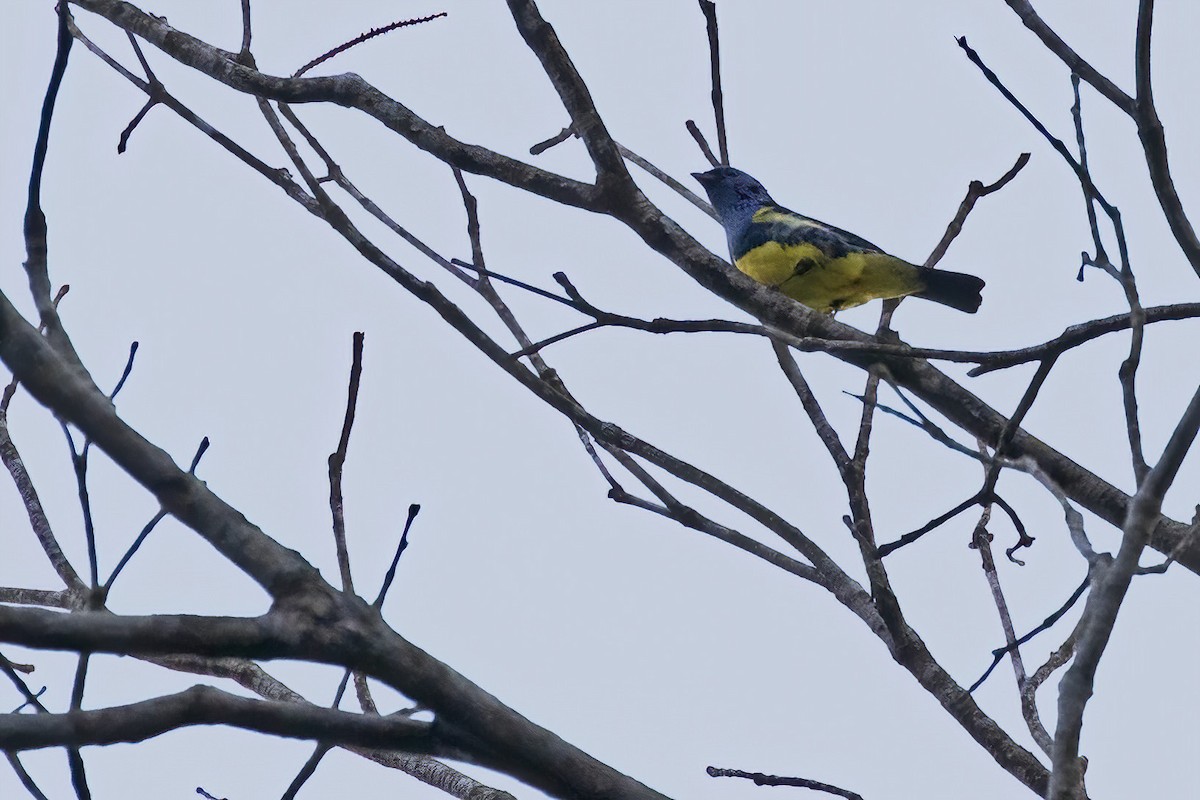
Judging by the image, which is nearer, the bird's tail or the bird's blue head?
the bird's tail

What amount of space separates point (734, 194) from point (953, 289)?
1.58 metres

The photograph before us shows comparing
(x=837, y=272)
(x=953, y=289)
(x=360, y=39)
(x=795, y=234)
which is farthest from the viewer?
(x=795, y=234)

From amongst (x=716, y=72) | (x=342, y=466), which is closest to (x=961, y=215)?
(x=716, y=72)

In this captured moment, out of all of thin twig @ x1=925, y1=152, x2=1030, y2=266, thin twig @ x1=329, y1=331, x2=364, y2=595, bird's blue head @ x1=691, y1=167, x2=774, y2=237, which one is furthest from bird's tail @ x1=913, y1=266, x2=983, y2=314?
thin twig @ x1=329, y1=331, x2=364, y2=595

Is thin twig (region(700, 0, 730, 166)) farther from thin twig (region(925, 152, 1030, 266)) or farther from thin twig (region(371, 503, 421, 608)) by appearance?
thin twig (region(371, 503, 421, 608))

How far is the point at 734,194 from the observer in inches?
278

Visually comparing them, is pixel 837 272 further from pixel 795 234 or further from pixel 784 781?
pixel 784 781

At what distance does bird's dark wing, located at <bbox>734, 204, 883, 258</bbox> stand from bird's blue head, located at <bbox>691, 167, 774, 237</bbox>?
11cm

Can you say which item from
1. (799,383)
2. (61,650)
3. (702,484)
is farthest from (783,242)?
(61,650)

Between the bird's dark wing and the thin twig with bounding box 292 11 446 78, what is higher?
the bird's dark wing

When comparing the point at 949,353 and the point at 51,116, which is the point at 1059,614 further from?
the point at 51,116

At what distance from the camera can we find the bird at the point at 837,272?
581 centimetres

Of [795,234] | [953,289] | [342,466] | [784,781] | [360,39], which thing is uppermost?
[795,234]

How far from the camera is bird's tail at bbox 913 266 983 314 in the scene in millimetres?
5906
